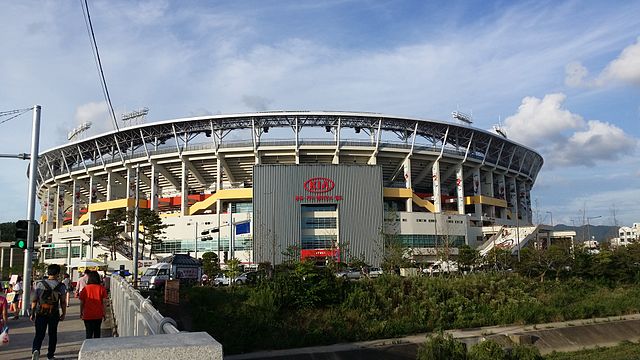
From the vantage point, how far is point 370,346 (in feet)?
61.3

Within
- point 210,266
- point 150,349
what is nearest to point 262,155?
point 210,266

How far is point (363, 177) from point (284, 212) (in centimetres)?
1107

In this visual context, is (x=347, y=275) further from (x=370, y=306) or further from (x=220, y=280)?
(x=220, y=280)

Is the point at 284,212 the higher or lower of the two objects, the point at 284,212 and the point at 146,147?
the lower

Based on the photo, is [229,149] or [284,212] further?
[229,149]

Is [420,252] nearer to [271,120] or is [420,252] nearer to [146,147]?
[271,120]

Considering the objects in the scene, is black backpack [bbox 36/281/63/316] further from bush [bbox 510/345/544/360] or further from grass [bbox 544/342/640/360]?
grass [bbox 544/342/640/360]

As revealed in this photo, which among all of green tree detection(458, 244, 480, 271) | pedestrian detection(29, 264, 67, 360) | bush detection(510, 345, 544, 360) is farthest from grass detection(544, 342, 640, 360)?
green tree detection(458, 244, 480, 271)

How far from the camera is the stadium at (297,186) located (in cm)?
6562

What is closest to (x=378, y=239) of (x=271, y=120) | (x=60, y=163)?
(x=271, y=120)

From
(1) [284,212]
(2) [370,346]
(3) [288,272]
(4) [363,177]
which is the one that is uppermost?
(4) [363,177]

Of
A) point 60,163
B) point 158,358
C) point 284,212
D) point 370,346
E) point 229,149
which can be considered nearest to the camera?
point 158,358

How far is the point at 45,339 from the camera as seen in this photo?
13.5m

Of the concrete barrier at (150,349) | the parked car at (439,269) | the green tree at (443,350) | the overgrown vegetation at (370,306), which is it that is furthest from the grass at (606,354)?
the concrete barrier at (150,349)
